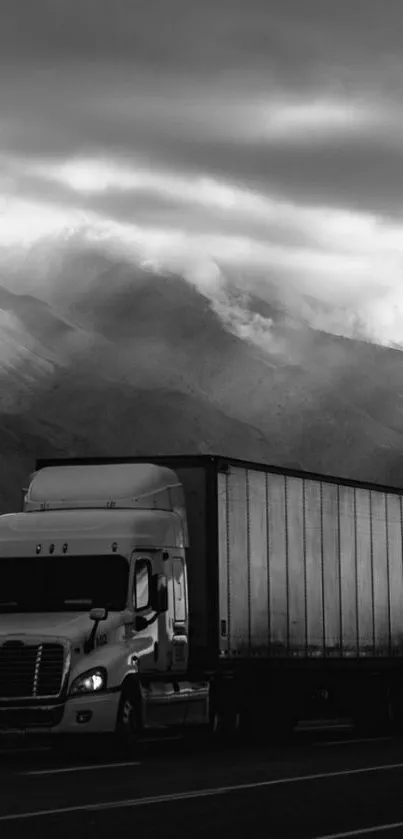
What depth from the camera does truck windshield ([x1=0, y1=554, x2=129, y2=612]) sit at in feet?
79.4

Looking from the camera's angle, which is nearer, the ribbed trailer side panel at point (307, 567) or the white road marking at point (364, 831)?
the white road marking at point (364, 831)

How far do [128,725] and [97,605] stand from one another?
5.28 ft

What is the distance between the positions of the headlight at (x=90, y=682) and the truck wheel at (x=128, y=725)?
0.47 meters

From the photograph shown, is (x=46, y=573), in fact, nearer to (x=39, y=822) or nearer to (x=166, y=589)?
(x=166, y=589)

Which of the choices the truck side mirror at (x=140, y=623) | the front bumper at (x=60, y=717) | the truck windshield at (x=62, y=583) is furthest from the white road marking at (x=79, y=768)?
the truck windshield at (x=62, y=583)

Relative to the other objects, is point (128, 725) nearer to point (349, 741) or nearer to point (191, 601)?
point (191, 601)

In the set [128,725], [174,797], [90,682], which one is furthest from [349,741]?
[174,797]

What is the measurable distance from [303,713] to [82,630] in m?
7.32

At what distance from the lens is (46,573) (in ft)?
80.3

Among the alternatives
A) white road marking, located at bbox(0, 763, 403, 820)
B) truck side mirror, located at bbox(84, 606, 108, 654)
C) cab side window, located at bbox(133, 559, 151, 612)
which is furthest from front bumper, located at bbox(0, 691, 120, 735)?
white road marking, located at bbox(0, 763, 403, 820)

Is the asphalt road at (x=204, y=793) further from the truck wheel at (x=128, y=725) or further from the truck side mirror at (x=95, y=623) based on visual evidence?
the truck side mirror at (x=95, y=623)

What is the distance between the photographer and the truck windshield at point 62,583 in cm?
2420

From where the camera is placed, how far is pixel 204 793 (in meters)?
17.7

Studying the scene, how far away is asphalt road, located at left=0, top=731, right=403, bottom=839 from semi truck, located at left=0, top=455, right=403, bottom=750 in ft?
3.07
